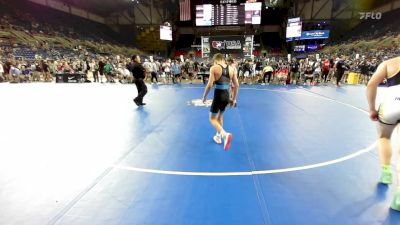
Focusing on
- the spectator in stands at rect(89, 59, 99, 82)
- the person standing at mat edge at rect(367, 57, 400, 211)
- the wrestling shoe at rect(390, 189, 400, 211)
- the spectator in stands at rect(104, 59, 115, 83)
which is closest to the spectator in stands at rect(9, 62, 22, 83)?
the spectator in stands at rect(89, 59, 99, 82)

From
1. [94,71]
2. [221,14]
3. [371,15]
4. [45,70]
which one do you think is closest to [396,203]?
[94,71]

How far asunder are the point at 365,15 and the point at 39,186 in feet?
134

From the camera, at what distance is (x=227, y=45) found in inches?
902

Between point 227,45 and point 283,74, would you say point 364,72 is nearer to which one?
point 283,74

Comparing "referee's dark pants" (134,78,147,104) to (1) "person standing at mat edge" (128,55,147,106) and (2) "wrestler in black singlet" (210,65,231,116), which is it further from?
(2) "wrestler in black singlet" (210,65,231,116)

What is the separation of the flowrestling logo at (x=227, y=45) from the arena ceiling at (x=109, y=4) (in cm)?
1925

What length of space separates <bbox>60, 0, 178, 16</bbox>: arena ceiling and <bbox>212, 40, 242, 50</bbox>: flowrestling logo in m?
19.3

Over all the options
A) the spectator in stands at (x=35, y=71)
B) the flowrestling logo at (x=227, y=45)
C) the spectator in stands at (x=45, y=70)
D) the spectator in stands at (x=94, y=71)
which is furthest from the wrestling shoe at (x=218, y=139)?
the spectator in stands at (x=35, y=71)

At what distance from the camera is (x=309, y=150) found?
16.3 ft

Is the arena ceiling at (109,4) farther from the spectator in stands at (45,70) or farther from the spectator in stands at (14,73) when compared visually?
the spectator in stands at (14,73)

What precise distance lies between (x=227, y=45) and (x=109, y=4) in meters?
23.5

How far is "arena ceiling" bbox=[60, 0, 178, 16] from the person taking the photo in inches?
1404

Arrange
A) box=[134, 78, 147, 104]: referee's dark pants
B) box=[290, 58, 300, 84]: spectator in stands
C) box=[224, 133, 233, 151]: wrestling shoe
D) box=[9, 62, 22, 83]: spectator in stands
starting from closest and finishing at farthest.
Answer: box=[224, 133, 233, 151]: wrestling shoe < box=[134, 78, 147, 104]: referee's dark pants < box=[290, 58, 300, 84]: spectator in stands < box=[9, 62, 22, 83]: spectator in stands

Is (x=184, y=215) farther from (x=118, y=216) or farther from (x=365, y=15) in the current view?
(x=365, y=15)
